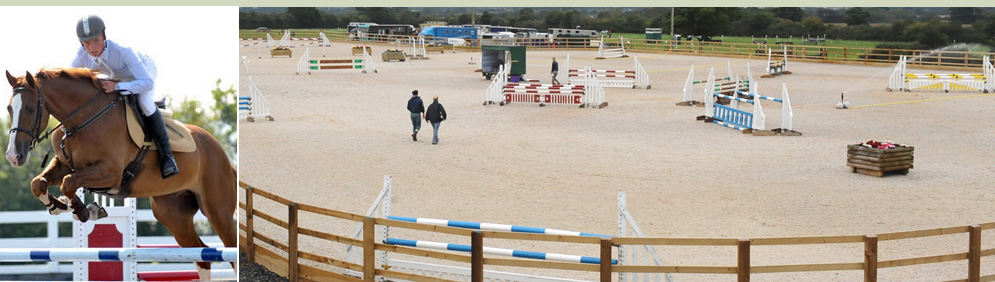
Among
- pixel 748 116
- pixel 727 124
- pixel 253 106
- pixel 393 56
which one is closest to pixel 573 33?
pixel 393 56

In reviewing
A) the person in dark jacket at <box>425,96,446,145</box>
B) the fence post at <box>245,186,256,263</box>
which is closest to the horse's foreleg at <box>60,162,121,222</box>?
the fence post at <box>245,186,256,263</box>

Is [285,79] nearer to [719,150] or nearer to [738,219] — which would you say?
[719,150]

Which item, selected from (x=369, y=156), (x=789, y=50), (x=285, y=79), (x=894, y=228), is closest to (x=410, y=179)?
(x=369, y=156)

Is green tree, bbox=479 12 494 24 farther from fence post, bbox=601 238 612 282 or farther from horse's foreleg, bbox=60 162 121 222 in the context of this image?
horse's foreleg, bbox=60 162 121 222

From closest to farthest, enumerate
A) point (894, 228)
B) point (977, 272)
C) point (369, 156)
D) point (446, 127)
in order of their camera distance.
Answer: point (977, 272)
point (894, 228)
point (369, 156)
point (446, 127)

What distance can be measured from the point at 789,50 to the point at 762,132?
34.9m

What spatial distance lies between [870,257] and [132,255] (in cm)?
541

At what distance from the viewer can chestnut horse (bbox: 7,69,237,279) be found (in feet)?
10.1

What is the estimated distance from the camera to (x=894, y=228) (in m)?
11.9

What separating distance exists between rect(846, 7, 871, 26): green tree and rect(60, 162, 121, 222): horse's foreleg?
6248cm

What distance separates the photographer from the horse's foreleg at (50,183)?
115 inches

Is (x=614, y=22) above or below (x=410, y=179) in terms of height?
above

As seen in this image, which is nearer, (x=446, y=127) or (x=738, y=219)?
(x=738, y=219)

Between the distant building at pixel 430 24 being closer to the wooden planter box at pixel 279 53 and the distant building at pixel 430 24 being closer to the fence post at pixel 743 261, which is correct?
the wooden planter box at pixel 279 53
